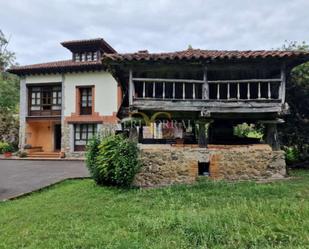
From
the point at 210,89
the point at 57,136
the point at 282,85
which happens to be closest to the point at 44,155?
the point at 57,136

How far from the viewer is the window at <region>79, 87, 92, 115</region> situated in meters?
22.9

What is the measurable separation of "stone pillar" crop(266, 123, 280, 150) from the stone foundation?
0.38 m

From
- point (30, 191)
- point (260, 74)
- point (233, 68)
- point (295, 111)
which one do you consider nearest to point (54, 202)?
point (30, 191)

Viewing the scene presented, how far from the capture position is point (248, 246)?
15.6 ft

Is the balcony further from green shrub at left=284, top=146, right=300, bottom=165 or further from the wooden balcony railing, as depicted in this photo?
green shrub at left=284, top=146, right=300, bottom=165

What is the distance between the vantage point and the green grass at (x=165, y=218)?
16.5 ft

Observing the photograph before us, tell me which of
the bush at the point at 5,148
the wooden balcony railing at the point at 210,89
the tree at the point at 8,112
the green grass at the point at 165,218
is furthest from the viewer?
the tree at the point at 8,112

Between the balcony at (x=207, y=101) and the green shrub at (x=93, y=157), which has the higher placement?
the balcony at (x=207, y=101)

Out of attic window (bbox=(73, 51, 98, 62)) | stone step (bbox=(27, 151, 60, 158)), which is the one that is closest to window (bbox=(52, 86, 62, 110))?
attic window (bbox=(73, 51, 98, 62))

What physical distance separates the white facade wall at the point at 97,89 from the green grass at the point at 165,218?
13.1 meters

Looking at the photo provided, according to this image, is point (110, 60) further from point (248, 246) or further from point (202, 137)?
point (248, 246)

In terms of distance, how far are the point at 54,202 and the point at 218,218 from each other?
4453 mm

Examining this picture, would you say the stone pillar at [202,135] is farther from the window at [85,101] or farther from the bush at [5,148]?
the bush at [5,148]

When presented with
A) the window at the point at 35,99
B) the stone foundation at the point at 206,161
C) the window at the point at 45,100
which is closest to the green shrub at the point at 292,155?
the stone foundation at the point at 206,161
